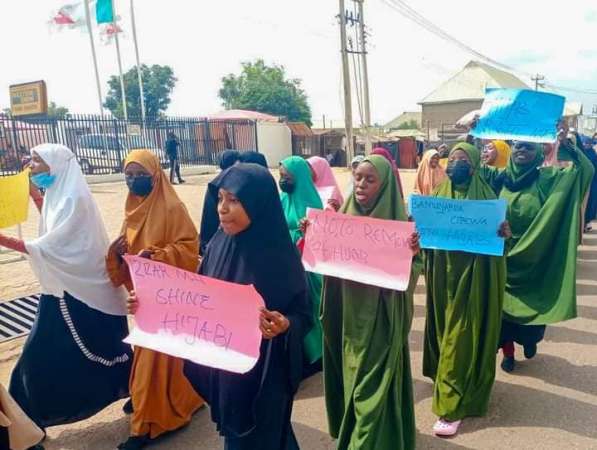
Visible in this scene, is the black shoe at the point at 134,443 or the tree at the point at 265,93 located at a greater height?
the tree at the point at 265,93

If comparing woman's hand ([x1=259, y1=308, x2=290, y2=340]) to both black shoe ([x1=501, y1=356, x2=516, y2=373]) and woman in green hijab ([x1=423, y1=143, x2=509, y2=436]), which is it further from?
black shoe ([x1=501, y1=356, x2=516, y2=373])

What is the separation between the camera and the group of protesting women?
2.05 metres

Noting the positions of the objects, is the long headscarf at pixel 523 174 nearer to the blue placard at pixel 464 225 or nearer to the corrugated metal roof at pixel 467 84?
the blue placard at pixel 464 225

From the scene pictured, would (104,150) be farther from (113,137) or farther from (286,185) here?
(286,185)

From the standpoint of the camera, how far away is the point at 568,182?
11.7 feet

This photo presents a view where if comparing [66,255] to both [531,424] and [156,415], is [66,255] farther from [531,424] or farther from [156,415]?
[531,424]

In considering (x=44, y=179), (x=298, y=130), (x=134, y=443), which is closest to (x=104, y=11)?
(x=298, y=130)

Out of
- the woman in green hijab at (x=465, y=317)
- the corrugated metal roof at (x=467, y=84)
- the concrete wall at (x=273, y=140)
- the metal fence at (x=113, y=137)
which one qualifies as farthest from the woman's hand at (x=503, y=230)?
the corrugated metal roof at (x=467, y=84)

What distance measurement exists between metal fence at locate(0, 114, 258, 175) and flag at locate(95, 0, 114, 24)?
663cm

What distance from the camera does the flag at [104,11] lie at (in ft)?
74.0

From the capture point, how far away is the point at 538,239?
3.66 meters

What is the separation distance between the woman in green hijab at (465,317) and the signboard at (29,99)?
1644cm

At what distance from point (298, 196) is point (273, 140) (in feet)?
74.2

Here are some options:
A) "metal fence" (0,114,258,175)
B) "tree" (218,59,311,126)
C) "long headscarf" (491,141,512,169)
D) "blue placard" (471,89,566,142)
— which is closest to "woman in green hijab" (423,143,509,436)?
"blue placard" (471,89,566,142)
